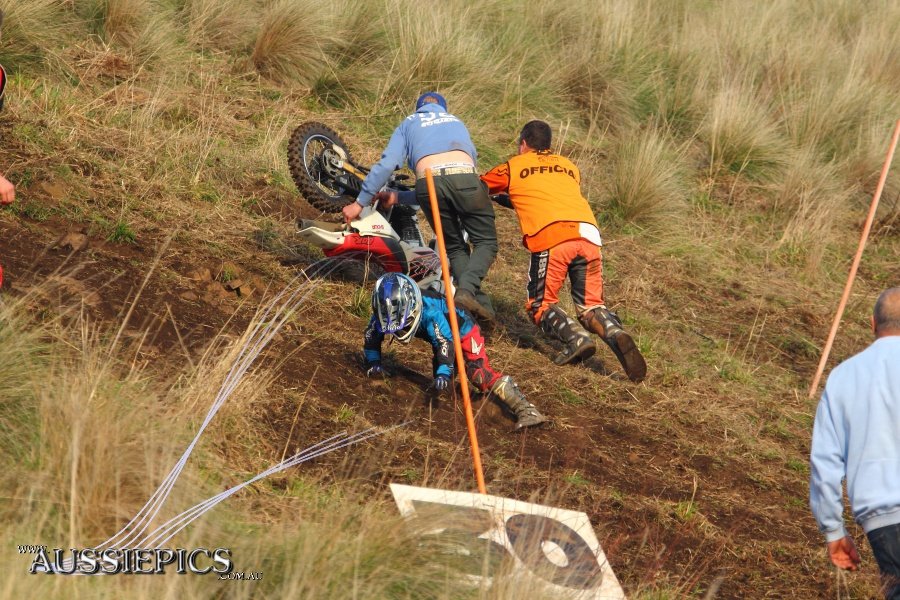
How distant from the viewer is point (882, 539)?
4.37 meters

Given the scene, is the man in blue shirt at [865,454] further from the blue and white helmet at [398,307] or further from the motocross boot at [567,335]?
the motocross boot at [567,335]

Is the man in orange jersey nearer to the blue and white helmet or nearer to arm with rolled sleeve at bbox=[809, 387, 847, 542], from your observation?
the blue and white helmet

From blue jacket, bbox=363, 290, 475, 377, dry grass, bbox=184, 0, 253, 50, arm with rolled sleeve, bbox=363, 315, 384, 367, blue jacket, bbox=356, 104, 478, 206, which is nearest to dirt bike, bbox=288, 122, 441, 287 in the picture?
blue jacket, bbox=356, 104, 478, 206

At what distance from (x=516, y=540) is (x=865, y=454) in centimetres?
151

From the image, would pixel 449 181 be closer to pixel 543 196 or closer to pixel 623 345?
pixel 543 196

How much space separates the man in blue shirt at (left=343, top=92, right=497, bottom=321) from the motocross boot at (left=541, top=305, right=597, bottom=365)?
0.55 m

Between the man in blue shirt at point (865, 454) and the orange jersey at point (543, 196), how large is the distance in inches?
157

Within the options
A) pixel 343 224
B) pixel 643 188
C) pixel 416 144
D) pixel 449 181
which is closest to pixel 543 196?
pixel 449 181

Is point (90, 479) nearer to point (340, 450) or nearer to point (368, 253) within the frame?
point (340, 450)

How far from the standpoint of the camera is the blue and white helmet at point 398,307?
6.78 meters

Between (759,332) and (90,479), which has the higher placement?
(90,479)

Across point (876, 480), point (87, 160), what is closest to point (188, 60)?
point (87, 160)

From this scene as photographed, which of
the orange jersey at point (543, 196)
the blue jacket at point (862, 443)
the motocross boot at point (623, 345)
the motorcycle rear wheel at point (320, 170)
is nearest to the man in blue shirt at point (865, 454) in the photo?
the blue jacket at point (862, 443)

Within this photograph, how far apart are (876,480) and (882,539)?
23 centimetres
